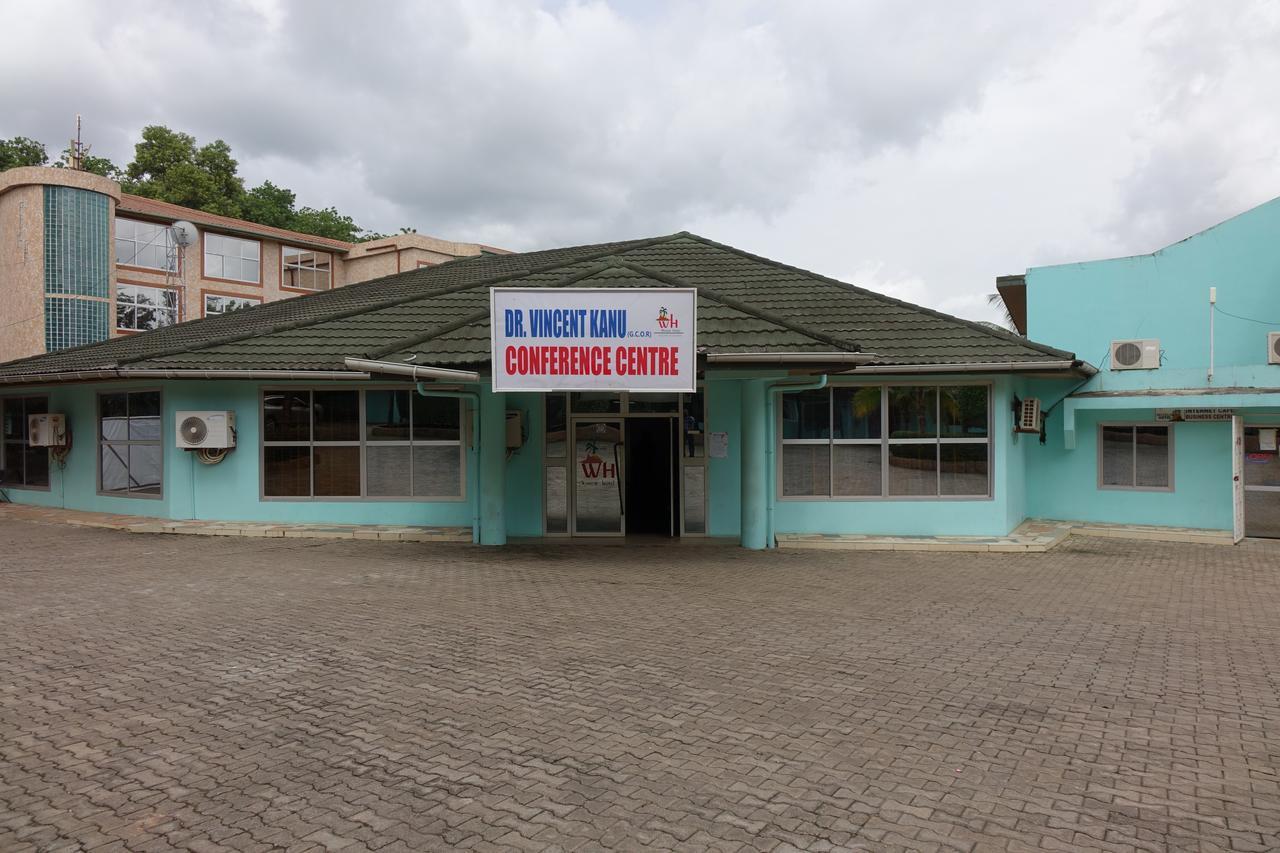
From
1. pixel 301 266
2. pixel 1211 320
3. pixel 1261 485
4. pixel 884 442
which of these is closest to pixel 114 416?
pixel 884 442

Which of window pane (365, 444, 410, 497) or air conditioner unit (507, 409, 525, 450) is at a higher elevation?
air conditioner unit (507, 409, 525, 450)

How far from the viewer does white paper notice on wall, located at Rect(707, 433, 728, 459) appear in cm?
1274

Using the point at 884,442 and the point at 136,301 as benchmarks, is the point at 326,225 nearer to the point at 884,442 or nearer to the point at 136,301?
the point at 136,301

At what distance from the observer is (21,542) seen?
11930 mm

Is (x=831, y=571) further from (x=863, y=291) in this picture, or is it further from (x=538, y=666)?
(x=863, y=291)

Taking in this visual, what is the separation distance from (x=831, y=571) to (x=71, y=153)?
33.0m

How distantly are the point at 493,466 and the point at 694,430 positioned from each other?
10.1 ft

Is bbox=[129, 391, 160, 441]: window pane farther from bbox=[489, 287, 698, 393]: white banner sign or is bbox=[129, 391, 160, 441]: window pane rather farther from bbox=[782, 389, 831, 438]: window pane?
bbox=[782, 389, 831, 438]: window pane

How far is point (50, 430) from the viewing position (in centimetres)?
1523

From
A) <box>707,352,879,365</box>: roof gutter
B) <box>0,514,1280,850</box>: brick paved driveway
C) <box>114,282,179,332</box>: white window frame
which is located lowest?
<box>0,514,1280,850</box>: brick paved driveway

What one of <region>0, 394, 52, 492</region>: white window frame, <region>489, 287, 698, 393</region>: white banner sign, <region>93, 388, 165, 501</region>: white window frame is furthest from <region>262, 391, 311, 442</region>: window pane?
<region>0, 394, 52, 492</region>: white window frame

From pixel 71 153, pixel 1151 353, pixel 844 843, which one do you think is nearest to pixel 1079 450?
pixel 1151 353

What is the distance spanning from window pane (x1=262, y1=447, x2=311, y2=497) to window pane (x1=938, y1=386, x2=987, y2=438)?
33.0 feet

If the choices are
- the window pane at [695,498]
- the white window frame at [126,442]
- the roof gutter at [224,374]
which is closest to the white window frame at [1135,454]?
the window pane at [695,498]
